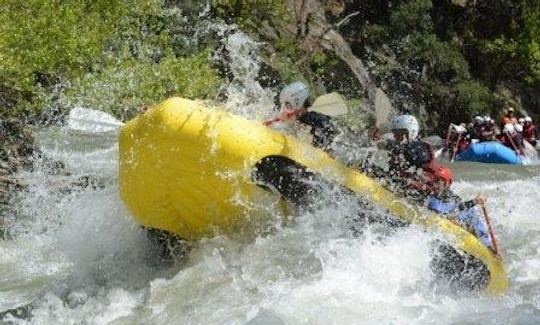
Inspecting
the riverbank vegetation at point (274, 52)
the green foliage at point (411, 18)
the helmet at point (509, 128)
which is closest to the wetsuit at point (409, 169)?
the riverbank vegetation at point (274, 52)

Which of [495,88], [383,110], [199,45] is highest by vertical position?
[383,110]

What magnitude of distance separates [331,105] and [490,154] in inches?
361

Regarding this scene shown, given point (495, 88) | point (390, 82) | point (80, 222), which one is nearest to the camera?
point (80, 222)

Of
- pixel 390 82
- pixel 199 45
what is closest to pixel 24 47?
pixel 199 45

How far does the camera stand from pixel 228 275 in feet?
17.3

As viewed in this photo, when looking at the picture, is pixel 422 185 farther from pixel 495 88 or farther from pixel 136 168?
pixel 495 88

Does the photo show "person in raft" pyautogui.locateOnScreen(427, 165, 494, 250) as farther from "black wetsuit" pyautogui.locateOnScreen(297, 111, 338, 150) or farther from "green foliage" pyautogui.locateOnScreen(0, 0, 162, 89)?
"green foliage" pyautogui.locateOnScreen(0, 0, 162, 89)

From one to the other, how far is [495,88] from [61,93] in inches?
635

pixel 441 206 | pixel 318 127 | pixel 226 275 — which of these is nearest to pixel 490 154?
pixel 441 206

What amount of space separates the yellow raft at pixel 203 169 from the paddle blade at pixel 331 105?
1.27ft

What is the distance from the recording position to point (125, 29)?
1477cm

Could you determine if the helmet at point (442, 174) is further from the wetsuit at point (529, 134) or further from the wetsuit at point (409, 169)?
the wetsuit at point (529, 134)

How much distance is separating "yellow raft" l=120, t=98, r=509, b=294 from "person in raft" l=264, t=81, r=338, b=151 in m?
0.47

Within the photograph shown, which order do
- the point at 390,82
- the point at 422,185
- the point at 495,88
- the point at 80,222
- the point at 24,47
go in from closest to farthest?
the point at 422,185 → the point at 80,222 → the point at 24,47 → the point at 390,82 → the point at 495,88
